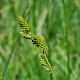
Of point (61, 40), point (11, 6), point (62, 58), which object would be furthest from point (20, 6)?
point (62, 58)

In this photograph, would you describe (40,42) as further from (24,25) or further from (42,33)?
(42,33)

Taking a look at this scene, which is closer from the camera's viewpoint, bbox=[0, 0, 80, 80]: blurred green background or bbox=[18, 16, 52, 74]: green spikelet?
bbox=[18, 16, 52, 74]: green spikelet

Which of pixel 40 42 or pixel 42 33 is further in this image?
pixel 42 33

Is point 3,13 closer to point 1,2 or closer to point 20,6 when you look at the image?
point 1,2

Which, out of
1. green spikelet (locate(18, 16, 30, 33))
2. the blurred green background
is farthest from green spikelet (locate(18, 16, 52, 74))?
the blurred green background

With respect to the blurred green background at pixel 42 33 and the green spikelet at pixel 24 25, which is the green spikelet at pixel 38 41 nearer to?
the green spikelet at pixel 24 25

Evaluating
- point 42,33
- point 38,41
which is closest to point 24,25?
point 38,41

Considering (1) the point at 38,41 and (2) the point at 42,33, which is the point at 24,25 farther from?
(2) the point at 42,33

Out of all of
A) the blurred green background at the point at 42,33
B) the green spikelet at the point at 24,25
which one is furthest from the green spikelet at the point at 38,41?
the blurred green background at the point at 42,33

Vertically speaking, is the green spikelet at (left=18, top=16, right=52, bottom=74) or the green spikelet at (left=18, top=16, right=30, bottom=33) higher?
the green spikelet at (left=18, top=16, right=30, bottom=33)

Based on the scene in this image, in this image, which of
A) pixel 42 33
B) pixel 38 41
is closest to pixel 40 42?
pixel 38 41

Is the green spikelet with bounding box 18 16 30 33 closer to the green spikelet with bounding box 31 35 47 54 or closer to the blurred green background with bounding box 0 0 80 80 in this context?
the green spikelet with bounding box 31 35 47 54
